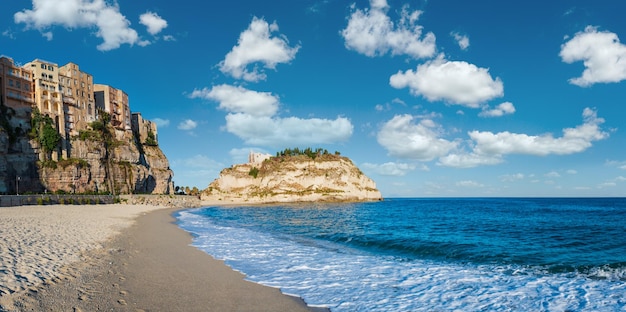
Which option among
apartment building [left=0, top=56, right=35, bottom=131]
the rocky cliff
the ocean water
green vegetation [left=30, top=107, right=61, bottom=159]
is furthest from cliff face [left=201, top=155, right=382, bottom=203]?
the ocean water

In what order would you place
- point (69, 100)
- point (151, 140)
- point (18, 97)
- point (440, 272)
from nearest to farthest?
1. point (440, 272)
2. point (18, 97)
3. point (69, 100)
4. point (151, 140)

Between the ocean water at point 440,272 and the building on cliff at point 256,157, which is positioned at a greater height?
the building on cliff at point 256,157

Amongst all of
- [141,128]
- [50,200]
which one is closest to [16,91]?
[141,128]

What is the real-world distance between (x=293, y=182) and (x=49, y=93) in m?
72.1

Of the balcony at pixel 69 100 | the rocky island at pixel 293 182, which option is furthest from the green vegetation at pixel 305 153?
the balcony at pixel 69 100

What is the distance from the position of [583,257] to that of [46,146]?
296ft

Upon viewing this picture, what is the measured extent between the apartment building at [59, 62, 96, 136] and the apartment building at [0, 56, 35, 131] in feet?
23.5

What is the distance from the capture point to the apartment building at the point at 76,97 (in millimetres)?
81625

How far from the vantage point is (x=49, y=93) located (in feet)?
254

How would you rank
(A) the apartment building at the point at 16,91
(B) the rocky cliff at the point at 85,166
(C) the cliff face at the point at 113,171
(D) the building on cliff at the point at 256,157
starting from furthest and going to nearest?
1. (D) the building on cliff at the point at 256,157
2. (C) the cliff face at the point at 113,171
3. (A) the apartment building at the point at 16,91
4. (B) the rocky cliff at the point at 85,166

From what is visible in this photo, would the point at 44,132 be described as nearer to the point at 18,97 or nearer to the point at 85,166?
the point at 85,166

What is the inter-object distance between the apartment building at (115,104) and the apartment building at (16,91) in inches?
785

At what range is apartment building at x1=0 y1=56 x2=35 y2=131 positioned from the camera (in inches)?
2793

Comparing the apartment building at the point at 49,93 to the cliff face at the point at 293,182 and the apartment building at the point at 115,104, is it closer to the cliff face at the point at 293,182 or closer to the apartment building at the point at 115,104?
the apartment building at the point at 115,104
